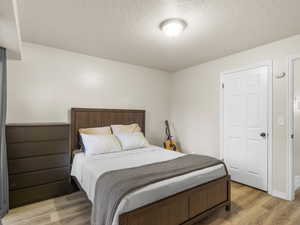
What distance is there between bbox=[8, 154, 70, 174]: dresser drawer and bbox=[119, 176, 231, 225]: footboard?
1.61 meters

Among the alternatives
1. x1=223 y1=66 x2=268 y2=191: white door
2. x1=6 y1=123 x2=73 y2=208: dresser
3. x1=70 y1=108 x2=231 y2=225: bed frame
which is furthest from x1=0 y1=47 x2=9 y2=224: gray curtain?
x1=223 y1=66 x2=268 y2=191: white door

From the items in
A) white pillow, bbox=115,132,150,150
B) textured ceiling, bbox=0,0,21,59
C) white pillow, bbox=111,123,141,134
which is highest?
textured ceiling, bbox=0,0,21,59

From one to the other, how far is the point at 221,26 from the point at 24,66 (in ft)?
9.75

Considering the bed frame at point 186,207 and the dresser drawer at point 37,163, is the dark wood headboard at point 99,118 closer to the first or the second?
the dresser drawer at point 37,163

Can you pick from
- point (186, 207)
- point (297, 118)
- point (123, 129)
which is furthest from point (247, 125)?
point (123, 129)

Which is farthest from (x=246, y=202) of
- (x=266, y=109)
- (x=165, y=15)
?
(x=165, y=15)

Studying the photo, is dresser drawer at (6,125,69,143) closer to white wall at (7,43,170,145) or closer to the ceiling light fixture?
white wall at (7,43,170,145)

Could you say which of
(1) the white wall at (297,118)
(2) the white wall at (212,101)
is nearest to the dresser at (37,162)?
(2) the white wall at (212,101)

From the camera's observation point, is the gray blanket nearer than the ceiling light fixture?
Yes

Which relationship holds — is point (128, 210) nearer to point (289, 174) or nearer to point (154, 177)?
point (154, 177)

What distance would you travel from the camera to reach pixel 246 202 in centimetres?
235

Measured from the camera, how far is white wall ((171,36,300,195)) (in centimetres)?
249

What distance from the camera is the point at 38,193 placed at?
232 cm

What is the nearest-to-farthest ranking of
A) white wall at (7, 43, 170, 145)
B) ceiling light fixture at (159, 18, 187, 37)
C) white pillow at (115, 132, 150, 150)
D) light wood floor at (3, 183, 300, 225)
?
light wood floor at (3, 183, 300, 225) < ceiling light fixture at (159, 18, 187, 37) < white wall at (7, 43, 170, 145) < white pillow at (115, 132, 150, 150)
